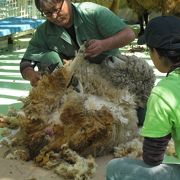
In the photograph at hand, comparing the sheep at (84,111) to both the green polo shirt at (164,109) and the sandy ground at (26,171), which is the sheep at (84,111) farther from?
the green polo shirt at (164,109)

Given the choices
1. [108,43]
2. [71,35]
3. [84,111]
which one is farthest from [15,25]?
[84,111]

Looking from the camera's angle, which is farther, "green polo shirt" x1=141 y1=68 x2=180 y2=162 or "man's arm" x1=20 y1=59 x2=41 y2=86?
"man's arm" x1=20 y1=59 x2=41 y2=86

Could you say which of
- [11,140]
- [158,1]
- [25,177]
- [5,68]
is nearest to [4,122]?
[11,140]

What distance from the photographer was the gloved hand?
3.18 m

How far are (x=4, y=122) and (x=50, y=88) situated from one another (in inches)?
24.3

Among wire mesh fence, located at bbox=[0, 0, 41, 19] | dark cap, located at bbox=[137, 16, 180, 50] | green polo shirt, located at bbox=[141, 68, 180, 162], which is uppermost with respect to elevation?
dark cap, located at bbox=[137, 16, 180, 50]

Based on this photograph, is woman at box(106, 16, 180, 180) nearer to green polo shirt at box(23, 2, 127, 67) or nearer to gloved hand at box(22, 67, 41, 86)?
green polo shirt at box(23, 2, 127, 67)

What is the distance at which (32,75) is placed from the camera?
3219mm

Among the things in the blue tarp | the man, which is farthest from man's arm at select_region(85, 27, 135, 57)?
the blue tarp

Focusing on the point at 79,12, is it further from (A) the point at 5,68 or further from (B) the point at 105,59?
(A) the point at 5,68

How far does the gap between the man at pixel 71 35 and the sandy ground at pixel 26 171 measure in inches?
25.9

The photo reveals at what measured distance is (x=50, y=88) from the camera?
301 centimetres

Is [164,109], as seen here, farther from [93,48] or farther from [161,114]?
[93,48]

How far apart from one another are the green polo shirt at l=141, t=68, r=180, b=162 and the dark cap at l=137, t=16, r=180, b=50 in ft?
0.42
